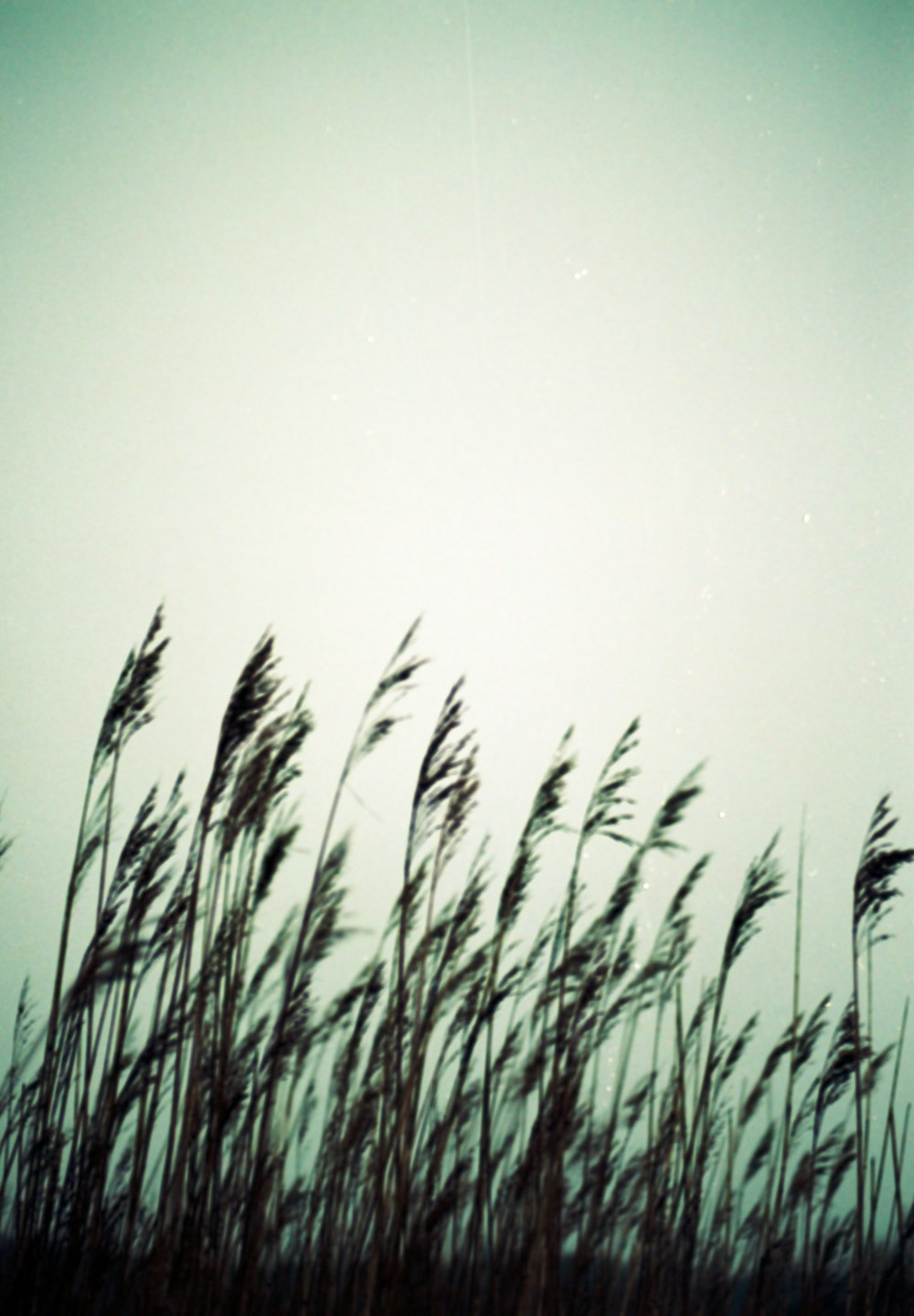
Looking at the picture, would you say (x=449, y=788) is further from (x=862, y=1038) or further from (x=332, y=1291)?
(x=862, y=1038)

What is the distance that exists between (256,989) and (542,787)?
0.97m

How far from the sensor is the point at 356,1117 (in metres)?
2.68

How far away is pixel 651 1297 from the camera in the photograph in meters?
2.82

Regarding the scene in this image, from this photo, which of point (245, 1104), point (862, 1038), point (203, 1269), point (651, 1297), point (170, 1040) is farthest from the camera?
point (862, 1038)

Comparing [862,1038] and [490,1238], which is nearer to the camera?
[490,1238]

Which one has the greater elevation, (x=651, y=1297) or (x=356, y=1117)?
(x=356, y=1117)

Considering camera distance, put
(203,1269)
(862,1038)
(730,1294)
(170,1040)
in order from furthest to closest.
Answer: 1. (730,1294)
2. (862,1038)
3. (170,1040)
4. (203,1269)

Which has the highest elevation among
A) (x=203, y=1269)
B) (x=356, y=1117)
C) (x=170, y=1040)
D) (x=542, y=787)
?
(x=542, y=787)

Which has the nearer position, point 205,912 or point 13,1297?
point 13,1297

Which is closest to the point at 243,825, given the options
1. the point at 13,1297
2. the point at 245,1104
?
the point at 245,1104

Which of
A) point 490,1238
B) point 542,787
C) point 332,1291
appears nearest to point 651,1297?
point 490,1238

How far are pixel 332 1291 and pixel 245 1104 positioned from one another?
643 millimetres

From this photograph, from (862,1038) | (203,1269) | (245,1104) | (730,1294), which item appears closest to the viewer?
(203,1269)

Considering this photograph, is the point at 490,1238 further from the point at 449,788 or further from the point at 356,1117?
the point at 449,788
